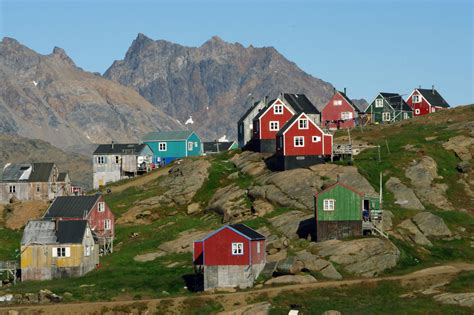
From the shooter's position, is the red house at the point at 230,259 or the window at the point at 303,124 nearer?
the red house at the point at 230,259

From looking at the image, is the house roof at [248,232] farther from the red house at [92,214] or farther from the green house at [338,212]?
the red house at [92,214]

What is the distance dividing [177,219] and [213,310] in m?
31.2

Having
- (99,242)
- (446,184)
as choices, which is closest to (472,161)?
(446,184)

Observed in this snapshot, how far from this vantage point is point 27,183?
14275 cm

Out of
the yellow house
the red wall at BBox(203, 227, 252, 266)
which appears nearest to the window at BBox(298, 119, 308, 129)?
the yellow house

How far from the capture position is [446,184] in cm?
11569

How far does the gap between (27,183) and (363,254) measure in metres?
59.6

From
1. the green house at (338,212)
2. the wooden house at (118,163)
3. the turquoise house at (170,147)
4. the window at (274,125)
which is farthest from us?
the turquoise house at (170,147)

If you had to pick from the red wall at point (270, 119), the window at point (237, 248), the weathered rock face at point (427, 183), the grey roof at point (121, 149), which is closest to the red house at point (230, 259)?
the window at point (237, 248)

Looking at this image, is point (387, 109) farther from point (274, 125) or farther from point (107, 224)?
point (107, 224)

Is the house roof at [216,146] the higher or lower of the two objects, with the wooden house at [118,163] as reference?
higher

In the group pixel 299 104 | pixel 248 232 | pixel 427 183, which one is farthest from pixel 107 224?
pixel 299 104

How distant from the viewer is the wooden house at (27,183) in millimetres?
142375

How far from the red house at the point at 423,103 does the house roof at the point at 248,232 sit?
250ft
